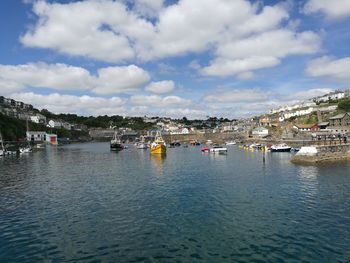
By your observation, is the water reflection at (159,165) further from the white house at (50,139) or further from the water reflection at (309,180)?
the white house at (50,139)

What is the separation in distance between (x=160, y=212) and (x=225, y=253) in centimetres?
915

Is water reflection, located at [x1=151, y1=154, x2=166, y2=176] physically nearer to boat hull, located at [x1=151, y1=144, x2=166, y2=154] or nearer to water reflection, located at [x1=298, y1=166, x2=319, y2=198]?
boat hull, located at [x1=151, y1=144, x2=166, y2=154]

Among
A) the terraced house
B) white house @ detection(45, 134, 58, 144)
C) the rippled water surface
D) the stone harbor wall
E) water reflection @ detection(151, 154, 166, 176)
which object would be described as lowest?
the rippled water surface

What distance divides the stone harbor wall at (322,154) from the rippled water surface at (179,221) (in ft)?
57.4

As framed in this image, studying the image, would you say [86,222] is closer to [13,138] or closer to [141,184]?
[141,184]

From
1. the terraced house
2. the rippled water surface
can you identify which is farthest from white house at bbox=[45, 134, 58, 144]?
the rippled water surface

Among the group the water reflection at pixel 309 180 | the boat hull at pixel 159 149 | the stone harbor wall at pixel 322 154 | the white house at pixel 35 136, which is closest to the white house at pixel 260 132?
the boat hull at pixel 159 149

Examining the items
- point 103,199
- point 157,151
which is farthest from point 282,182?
point 157,151

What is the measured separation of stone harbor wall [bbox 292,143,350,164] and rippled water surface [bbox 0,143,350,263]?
57.4 feet

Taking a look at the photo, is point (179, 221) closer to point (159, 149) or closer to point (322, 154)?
point (322, 154)

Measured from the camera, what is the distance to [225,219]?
2228cm

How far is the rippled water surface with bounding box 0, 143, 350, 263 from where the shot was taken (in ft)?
54.4

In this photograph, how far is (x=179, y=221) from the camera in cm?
2219

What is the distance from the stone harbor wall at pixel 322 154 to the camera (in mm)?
55972
